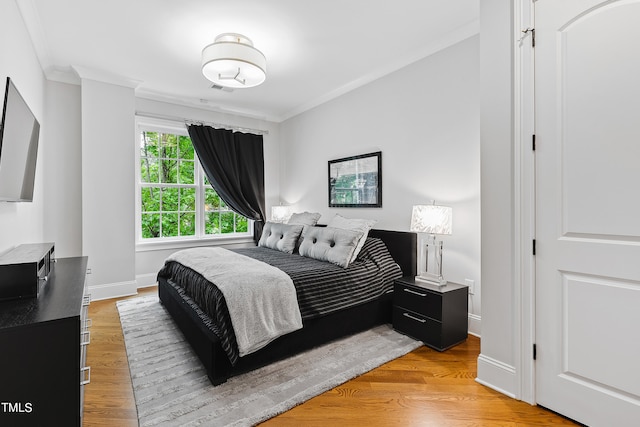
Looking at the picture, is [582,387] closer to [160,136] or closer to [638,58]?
[638,58]

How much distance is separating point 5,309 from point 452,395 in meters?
2.34

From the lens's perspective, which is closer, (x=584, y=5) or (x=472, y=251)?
(x=584, y=5)

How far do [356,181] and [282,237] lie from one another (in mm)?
1170

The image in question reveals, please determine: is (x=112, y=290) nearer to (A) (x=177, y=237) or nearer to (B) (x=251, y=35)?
(A) (x=177, y=237)

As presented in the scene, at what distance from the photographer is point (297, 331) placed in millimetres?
2354

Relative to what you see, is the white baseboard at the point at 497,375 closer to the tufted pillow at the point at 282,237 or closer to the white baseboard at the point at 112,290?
the tufted pillow at the point at 282,237

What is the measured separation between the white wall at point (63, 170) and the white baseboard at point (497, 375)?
4.38m

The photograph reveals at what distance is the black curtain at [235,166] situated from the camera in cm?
467

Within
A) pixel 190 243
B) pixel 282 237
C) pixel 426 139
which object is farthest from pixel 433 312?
pixel 190 243

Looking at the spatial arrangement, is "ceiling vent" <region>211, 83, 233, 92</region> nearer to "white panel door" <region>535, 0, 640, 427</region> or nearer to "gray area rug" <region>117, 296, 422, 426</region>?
"gray area rug" <region>117, 296, 422, 426</region>

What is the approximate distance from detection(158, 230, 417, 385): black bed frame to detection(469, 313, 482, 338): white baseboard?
0.64 meters

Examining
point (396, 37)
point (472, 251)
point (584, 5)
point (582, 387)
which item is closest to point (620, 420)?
point (582, 387)

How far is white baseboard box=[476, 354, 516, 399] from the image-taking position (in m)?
1.86

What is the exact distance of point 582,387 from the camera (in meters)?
1.62
